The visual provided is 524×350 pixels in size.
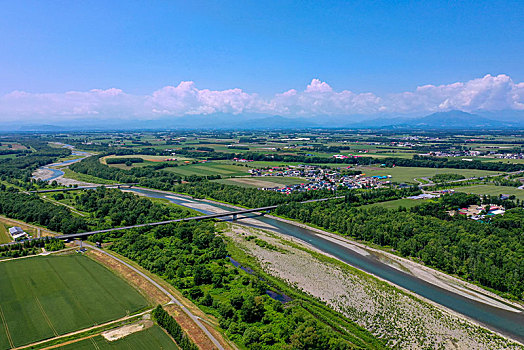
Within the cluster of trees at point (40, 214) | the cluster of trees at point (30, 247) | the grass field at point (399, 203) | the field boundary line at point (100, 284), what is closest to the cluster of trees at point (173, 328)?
the field boundary line at point (100, 284)

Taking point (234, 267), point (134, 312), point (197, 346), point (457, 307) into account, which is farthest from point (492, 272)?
point (134, 312)

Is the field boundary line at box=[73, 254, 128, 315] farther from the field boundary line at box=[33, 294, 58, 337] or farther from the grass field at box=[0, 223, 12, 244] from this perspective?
the grass field at box=[0, 223, 12, 244]

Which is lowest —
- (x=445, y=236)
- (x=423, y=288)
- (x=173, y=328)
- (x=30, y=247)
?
(x=423, y=288)

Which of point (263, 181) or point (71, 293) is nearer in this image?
point (71, 293)

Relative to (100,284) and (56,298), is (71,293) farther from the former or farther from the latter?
(100,284)

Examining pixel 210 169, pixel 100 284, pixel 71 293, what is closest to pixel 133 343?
pixel 71 293

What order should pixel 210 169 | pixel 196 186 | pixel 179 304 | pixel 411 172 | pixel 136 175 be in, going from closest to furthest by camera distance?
pixel 179 304, pixel 196 186, pixel 136 175, pixel 411 172, pixel 210 169

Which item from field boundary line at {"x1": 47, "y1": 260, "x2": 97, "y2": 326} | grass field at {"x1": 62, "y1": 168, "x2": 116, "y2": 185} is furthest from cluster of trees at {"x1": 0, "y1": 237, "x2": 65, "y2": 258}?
grass field at {"x1": 62, "y1": 168, "x2": 116, "y2": 185}
